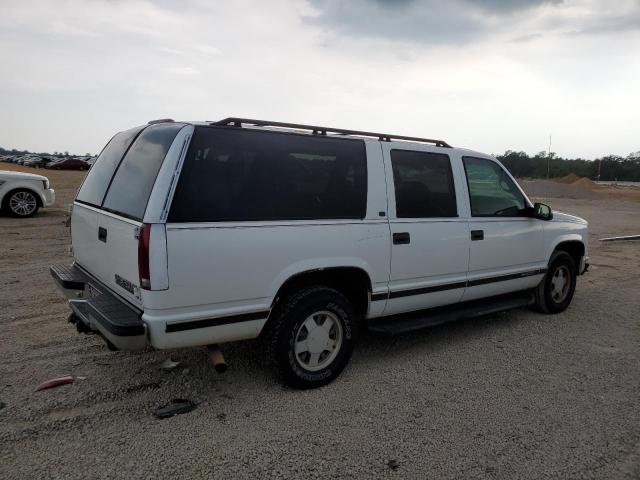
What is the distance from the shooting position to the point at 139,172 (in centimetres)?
337

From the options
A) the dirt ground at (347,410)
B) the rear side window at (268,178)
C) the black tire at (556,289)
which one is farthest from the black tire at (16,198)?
the black tire at (556,289)

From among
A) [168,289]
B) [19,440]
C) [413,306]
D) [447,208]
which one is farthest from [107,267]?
[447,208]

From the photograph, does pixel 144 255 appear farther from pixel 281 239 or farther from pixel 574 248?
pixel 574 248

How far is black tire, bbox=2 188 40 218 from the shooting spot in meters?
11.8

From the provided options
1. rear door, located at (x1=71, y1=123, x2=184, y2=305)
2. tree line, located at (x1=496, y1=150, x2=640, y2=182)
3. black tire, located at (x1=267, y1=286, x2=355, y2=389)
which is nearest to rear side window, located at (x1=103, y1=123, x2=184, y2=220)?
rear door, located at (x1=71, y1=123, x2=184, y2=305)

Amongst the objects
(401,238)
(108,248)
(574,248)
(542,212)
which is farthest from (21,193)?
(574,248)

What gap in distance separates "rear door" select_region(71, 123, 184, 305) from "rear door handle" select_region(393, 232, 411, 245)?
184 centimetres

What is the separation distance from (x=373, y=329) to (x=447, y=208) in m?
1.31

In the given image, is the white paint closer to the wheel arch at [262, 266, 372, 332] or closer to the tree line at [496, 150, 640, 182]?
the wheel arch at [262, 266, 372, 332]

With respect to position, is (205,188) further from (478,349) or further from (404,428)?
(478,349)

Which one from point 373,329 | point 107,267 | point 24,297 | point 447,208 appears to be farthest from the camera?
point 24,297

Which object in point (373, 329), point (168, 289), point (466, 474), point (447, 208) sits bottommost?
point (466, 474)

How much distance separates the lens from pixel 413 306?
427 centimetres

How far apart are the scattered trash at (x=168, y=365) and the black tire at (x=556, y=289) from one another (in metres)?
4.09
